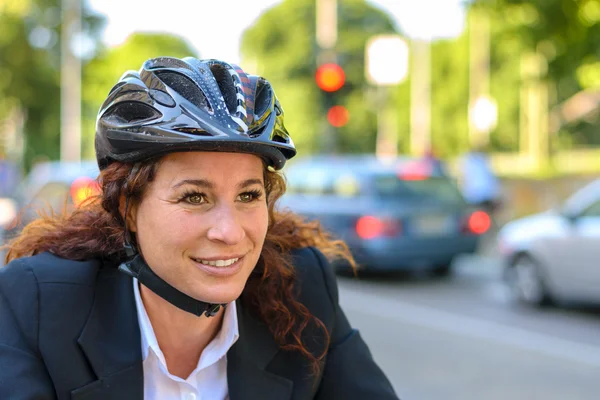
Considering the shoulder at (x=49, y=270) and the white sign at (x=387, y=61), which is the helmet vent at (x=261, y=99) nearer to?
the shoulder at (x=49, y=270)

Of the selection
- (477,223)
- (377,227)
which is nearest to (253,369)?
(377,227)

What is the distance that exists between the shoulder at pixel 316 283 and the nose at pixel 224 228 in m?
0.35

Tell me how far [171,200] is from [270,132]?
28 centimetres

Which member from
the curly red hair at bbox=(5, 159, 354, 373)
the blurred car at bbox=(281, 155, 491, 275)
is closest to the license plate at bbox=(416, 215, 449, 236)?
the blurred car at bbox=(281, 155, 491, 275)

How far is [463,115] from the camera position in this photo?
56.8 meters

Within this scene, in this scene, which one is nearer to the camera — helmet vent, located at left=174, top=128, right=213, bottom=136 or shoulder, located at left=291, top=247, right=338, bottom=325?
helmet vent, located at left=174, top=128, right=213, bottom=136

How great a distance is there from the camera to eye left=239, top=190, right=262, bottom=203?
1913 mm

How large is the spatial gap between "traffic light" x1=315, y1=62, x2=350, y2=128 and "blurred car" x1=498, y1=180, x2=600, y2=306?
202 inches

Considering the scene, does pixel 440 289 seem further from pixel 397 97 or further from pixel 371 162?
pixel 397 97

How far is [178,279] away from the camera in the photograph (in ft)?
6.15

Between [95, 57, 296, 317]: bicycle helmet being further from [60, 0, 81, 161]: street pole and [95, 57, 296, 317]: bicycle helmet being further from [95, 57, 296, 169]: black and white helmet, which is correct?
[60, 0, 81, 161]: street pole

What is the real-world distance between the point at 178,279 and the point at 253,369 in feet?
0.99

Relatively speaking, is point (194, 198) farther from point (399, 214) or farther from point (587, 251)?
point (399, 214)

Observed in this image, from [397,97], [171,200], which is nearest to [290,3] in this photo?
[397,97]
